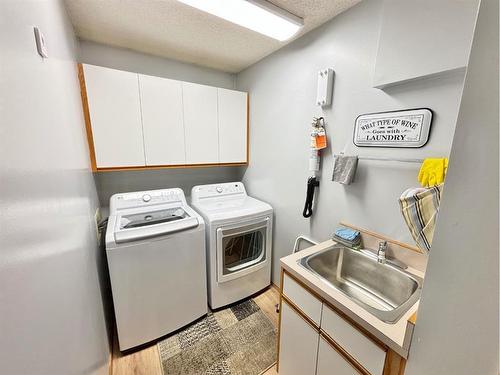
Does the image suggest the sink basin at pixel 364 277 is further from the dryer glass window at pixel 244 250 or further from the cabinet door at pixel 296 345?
the dryer glass window at pixel 244 250

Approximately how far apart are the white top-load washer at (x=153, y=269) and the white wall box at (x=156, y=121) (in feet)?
1.49

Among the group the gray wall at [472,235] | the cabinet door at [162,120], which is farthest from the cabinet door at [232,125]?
the gray wall at [472,235]

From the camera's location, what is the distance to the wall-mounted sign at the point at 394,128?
108cm

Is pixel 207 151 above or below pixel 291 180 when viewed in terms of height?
above

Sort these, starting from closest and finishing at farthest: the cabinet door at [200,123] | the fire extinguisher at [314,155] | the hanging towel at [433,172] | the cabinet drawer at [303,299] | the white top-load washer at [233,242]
A: the hanging towel at [433,172]
the cabinet drawer at [303,299]
the fire extinguisher at [314,155]
the white top-load washer at [233,242]
the cabinet door at [200,123]

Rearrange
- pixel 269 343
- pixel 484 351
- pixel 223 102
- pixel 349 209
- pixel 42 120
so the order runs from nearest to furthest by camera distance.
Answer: pixel 484 351 → pixel 42 120 → pixel 349 209 → pixel 269 343 → pixel 223 102

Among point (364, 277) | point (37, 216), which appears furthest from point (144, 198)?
point (364, 277)

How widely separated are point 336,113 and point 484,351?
1.40 metres

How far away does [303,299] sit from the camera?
1.15 m

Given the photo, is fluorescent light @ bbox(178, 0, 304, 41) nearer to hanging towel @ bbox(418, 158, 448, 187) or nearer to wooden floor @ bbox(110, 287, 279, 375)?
hanging towel @ bbox(418, 158, 448, 187)

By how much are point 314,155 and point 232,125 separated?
3.61 ft

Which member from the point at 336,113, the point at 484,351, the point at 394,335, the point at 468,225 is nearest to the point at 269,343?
the point at 394,335

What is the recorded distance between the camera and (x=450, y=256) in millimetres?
520

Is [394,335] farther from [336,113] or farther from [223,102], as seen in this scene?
[223,102]
